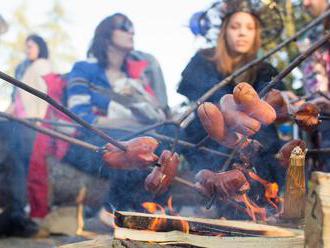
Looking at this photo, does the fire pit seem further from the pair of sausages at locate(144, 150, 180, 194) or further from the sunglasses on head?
the sunglasses on head

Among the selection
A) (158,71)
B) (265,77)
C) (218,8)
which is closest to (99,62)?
(158,71)

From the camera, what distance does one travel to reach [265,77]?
426 centimetres

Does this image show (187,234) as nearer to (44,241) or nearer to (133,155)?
(133,155)

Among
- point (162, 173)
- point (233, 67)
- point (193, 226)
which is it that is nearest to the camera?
point (193, 226)

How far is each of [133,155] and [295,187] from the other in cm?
76

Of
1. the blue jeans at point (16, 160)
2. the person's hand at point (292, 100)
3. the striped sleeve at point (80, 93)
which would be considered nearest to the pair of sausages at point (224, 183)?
the person's hand at point (292, 100)

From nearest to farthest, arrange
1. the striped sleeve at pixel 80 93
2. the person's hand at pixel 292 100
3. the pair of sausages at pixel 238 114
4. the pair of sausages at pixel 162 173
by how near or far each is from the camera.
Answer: the pair of sausages at pixel 238 114 → the pair of sausages at pixel 162 173 → the person's hand at pixel 292 100 → the striped sleeve at pixel 80 93

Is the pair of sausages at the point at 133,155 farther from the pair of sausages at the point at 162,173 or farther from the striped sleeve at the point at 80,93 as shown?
the striped sleeve at the point at 80,93

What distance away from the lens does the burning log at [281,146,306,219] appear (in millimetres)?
2147

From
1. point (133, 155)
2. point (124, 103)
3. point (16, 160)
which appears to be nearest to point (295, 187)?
point (133, 155)

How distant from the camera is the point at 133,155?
247cm

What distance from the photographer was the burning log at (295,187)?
2147 millimetres

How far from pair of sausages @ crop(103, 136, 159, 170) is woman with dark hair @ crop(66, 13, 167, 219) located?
1922 mm

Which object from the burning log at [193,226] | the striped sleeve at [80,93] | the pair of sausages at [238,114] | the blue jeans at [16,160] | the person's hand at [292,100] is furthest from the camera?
the striped sleeve at [80,93]
